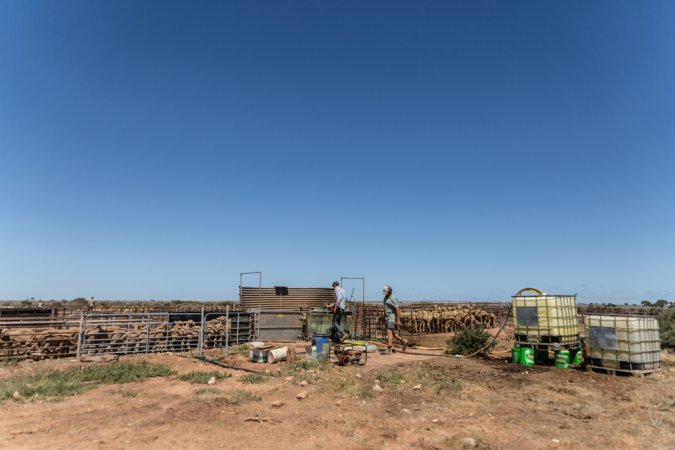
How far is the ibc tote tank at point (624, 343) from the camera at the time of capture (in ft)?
35.3

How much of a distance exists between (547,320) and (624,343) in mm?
1755

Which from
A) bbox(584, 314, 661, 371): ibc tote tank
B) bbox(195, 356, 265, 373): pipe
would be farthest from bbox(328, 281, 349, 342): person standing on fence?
bbox(584, 314, 661, 371): ibc tote tank

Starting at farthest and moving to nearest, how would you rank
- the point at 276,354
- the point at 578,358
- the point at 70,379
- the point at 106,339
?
the point at 106,339, the point at 276,354, the point at 578,358, the point at 70,379

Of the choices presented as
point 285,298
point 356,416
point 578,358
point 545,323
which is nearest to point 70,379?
point 356,416

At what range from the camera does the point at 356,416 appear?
7.27m

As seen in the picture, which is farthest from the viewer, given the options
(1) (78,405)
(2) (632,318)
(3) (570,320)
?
(3) (570,320)

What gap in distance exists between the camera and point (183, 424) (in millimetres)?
6793

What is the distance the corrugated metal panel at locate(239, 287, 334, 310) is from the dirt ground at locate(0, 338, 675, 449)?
31.6 ft

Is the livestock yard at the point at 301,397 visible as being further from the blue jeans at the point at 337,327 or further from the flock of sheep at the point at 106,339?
the blue jeans at the point at 337,327

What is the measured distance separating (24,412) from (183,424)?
2.92 metres

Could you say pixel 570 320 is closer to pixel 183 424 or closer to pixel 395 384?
pixel 395 384

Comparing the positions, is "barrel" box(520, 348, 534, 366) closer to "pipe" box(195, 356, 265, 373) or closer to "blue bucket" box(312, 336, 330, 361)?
"blue bucket" box(312, 336, 330, 361)

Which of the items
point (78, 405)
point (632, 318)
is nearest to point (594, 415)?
point (632, 318)

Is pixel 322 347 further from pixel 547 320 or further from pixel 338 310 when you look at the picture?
pixel 547 320
